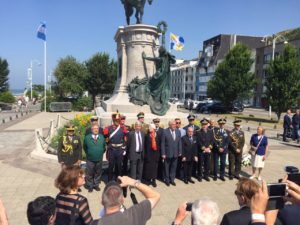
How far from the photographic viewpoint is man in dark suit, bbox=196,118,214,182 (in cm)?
814

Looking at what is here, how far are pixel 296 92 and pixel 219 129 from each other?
21717 mm

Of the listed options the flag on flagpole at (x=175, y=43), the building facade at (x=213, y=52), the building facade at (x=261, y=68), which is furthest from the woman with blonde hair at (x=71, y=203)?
the building facade at (x=213, y=52)

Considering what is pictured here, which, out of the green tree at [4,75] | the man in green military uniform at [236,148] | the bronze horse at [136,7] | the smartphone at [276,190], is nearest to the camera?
the smartphone at [276,190]

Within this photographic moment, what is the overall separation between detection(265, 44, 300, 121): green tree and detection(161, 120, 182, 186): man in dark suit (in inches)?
863

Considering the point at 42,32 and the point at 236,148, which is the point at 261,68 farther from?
the point at 236,148

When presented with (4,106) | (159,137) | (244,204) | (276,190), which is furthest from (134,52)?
(4,106)

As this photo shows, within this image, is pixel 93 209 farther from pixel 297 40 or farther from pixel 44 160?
pixel 297 40

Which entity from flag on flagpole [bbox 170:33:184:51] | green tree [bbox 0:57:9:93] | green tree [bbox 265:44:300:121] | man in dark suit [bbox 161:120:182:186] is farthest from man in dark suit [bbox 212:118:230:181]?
green tree [bbox 0:57:9:93]

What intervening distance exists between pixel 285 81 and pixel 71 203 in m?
27.1

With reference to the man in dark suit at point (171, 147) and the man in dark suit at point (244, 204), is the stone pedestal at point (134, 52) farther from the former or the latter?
the man in dark suit at point (244, 204)

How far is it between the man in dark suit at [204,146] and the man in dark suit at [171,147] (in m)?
0.66

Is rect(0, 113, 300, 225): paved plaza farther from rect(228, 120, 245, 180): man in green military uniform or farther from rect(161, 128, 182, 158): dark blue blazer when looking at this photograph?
rect(161, 128, 182, 158): dark blue blazer

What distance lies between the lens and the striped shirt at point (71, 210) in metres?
3.24

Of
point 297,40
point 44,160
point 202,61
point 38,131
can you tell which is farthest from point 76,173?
point 202,61
